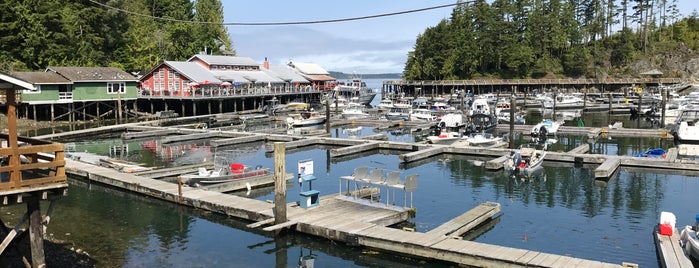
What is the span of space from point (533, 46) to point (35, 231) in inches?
4109

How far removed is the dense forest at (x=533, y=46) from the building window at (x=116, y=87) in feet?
202

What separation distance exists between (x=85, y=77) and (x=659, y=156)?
4864 centimetres

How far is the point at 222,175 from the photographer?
22.8 metres

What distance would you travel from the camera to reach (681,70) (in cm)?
10144

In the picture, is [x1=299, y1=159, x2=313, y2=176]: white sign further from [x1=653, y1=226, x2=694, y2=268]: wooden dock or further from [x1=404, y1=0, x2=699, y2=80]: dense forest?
[x1=404, y1=0, x2=699, y2=80]: dense forest

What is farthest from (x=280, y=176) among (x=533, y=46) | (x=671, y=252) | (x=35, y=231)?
(x=533, y=46)

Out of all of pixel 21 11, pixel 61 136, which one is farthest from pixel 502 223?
pixel 21 11

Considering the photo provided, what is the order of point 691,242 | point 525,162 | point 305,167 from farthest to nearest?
point 525,162
point 305,167
point 691,242

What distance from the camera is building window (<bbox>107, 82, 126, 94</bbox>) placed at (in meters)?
55.8

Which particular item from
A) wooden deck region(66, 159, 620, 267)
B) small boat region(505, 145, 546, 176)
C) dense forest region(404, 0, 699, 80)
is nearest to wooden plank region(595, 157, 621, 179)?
small boat region(505, 145, 546, 176)

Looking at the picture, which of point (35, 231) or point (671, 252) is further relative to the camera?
point (671, 252)

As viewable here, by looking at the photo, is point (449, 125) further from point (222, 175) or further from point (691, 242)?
point (691, 242)

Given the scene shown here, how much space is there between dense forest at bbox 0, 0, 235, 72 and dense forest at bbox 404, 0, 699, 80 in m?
40.5

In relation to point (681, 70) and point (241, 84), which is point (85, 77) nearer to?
point (241, 84)
